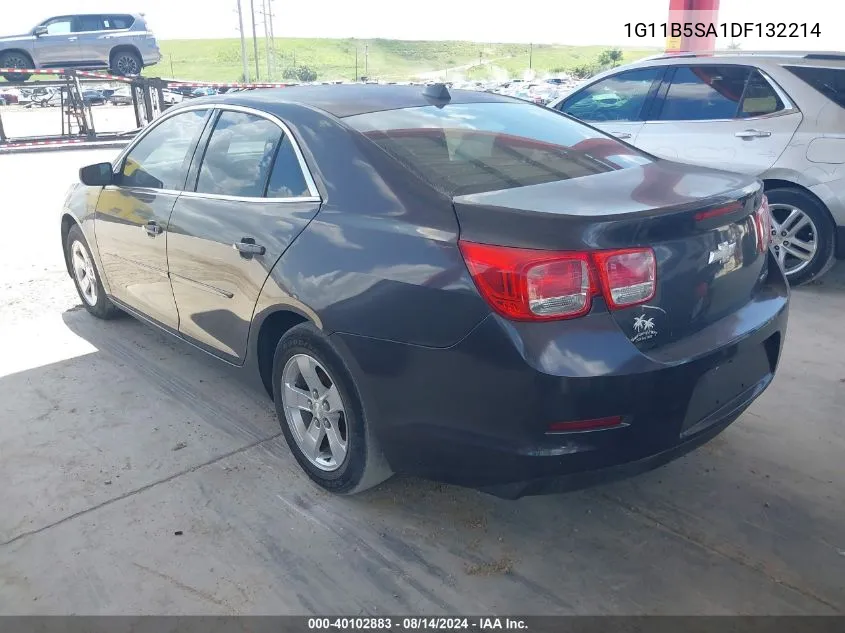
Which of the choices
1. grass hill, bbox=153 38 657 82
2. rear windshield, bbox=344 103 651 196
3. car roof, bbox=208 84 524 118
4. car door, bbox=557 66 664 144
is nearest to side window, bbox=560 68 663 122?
car door, bbox=557 66 664 144

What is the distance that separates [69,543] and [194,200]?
1633 mm

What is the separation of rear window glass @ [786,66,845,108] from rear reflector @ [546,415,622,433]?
4.30 metres

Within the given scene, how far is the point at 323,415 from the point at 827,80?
185 inches

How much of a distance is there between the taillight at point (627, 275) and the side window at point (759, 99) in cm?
410

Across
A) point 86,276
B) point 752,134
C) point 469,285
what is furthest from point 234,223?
point 752,134

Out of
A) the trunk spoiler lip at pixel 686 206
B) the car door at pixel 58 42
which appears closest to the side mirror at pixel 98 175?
the trunk spoiler lip at pixel 686 206

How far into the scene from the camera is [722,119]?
5.81 meters

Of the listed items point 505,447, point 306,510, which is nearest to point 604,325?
point 505,447

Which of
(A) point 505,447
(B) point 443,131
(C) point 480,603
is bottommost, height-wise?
(C) point 480,603

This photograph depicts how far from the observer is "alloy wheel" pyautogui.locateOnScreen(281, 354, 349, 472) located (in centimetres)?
287

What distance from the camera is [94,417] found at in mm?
3723

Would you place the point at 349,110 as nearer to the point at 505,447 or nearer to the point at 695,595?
the point at 505,447

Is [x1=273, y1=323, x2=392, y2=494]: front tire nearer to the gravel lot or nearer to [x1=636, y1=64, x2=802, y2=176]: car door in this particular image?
the gravel lot

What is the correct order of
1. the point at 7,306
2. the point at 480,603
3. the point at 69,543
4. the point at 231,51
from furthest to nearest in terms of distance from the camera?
the point at 231,51, the point at 7,306, the point at 69,543, the point at 480,603
